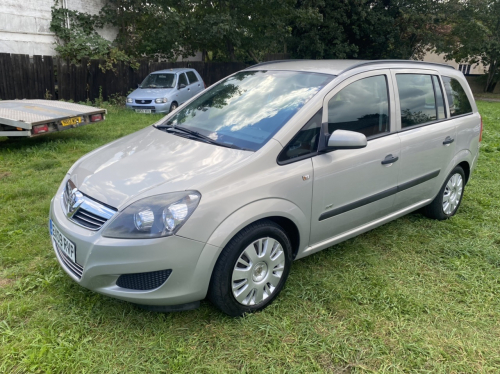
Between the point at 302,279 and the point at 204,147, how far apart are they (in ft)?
4.34

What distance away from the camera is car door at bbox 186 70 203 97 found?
13.6 metres

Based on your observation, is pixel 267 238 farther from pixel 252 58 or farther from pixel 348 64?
pixel 252 58

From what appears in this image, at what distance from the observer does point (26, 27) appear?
13836mm

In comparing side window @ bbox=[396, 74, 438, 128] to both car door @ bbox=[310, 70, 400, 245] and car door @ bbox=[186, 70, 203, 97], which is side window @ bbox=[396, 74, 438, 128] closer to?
car door @ bbox=[310, 70, 400, 245]

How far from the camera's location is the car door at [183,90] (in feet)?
41.7

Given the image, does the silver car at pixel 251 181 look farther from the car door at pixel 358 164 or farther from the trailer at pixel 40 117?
the trailer at pixel 40 117

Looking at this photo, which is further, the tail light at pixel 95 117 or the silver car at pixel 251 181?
the tail light at pixel 95 117

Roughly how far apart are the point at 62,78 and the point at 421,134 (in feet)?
39.8

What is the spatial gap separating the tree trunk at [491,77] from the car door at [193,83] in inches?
860

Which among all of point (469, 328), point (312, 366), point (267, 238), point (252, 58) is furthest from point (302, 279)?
point (252, 58)

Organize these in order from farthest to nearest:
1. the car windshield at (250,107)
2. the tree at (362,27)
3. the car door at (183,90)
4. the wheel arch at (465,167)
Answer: the tree at (362,27) < the car door at (183,90) < the wheel arch at (465,167) < the car windshield at (250,107)

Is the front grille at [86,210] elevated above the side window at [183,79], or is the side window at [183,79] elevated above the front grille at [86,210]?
the side window at [183,79]

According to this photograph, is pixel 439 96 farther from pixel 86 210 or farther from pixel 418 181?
pixel 86 210

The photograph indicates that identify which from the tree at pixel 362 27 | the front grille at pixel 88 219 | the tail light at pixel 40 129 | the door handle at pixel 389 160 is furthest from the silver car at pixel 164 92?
the front grille at pixel 88 219
